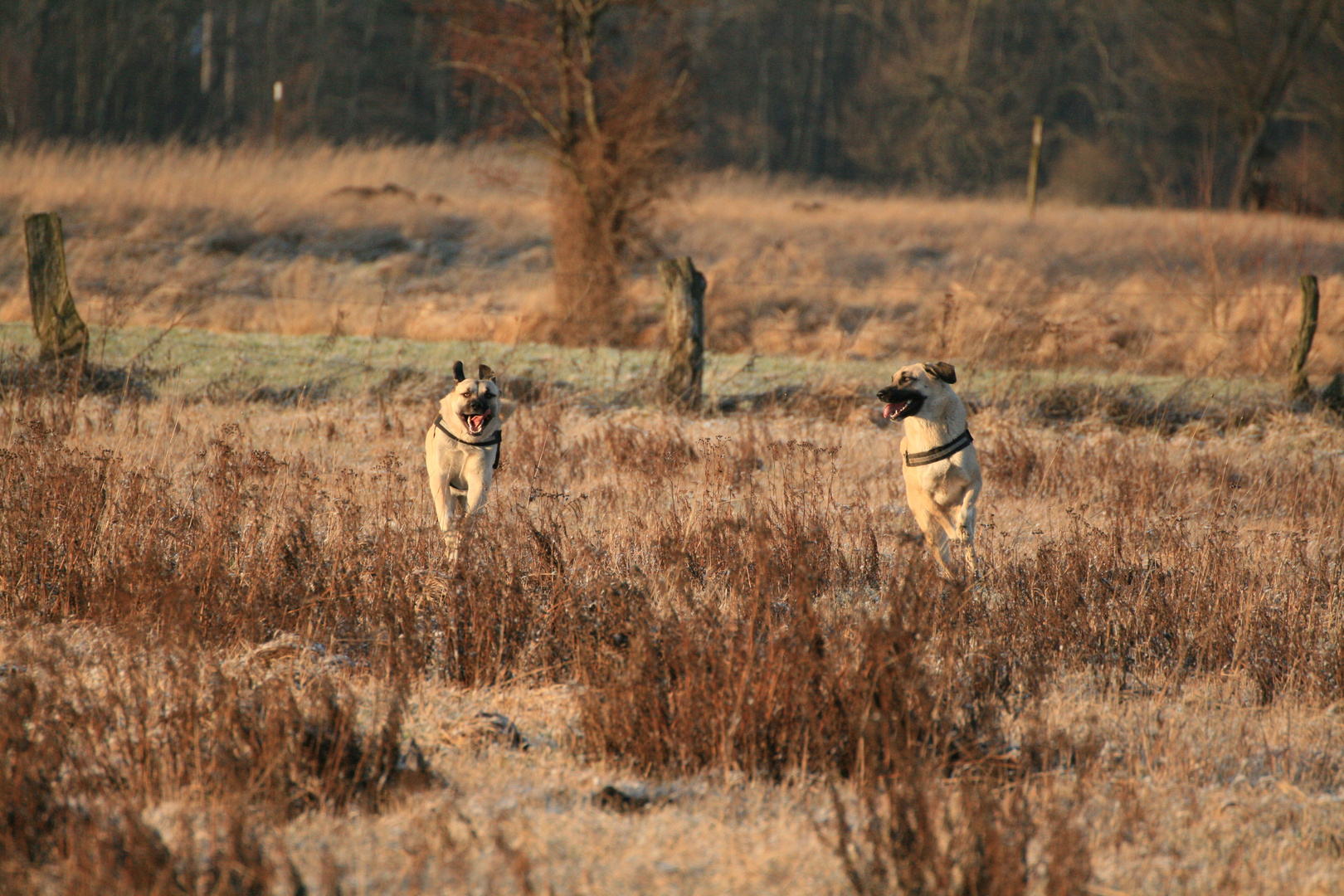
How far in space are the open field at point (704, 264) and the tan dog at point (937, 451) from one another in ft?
18.7

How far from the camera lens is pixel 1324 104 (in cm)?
3156

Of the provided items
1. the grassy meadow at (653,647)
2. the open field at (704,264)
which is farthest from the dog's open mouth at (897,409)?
the open field at (704,264)

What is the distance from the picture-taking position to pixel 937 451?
200 inches

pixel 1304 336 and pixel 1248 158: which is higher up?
pixel 1248 158

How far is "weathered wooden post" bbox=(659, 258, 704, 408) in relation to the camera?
973 centimetres

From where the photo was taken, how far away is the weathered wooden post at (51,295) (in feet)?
31.0

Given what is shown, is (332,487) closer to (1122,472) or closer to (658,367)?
(658,367)

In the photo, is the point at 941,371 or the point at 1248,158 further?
the point at 1248,158

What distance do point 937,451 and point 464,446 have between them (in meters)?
2.18

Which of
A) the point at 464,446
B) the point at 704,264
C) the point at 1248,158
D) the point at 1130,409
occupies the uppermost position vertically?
the point at 1248,158

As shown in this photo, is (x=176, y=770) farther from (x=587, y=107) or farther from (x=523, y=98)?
(x=523, y=98)

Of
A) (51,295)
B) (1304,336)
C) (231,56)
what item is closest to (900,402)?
(1304,336)

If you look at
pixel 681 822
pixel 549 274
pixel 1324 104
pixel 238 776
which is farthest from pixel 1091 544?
pixel 1324 104

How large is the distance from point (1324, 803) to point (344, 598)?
3.58 meters
